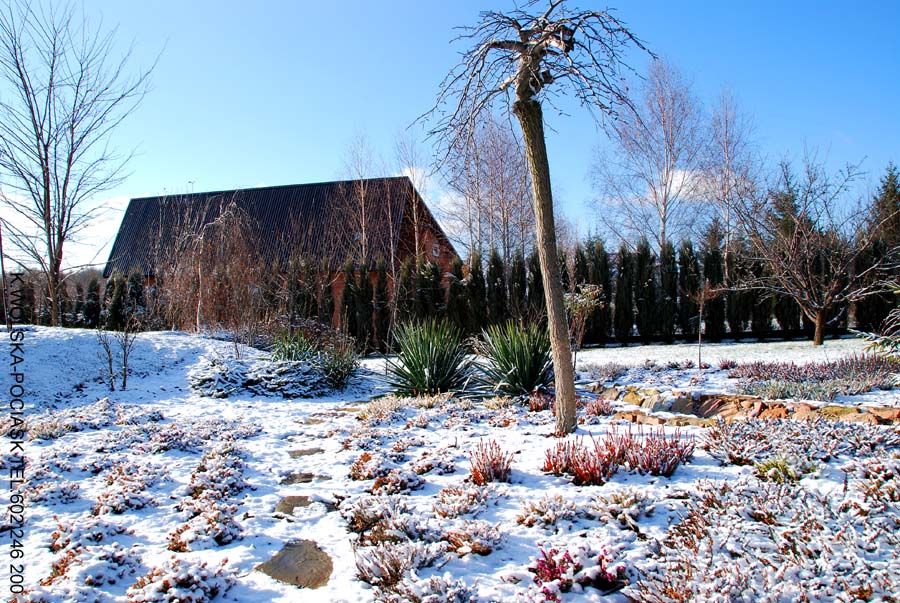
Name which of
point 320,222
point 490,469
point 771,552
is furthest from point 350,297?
point 771,552

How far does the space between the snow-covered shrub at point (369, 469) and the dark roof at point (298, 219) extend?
45.0 ft

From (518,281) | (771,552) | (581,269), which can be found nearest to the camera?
(771,552)

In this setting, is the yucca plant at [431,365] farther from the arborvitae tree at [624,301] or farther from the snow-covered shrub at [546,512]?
the arborvitae tree at [624,301]

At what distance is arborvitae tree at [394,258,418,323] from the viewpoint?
14.1 m

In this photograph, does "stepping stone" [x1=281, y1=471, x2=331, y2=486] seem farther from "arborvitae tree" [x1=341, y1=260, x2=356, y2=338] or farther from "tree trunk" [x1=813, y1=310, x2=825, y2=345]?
"arborvitae tree" [x1=341, y1=260, x2=356, y2=338]

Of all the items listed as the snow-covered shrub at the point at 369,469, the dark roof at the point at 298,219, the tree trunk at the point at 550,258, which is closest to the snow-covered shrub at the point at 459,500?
the snow-covered shrub at the point at 369,469

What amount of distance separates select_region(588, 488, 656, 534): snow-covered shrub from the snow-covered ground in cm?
1

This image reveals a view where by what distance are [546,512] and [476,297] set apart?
1110cm

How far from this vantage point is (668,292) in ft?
42.9

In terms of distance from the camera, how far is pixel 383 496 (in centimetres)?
314

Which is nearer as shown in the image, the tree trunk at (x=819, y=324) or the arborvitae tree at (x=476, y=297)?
the tree trunk at (x=819, y=324)

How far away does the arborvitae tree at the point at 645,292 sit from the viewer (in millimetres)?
13062

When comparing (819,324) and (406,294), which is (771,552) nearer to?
(819,324)

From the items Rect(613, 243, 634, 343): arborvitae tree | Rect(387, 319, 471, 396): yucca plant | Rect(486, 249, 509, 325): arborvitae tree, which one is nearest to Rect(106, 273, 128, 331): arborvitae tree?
Rect(486, 249, 509, 325): arborvitae tree
